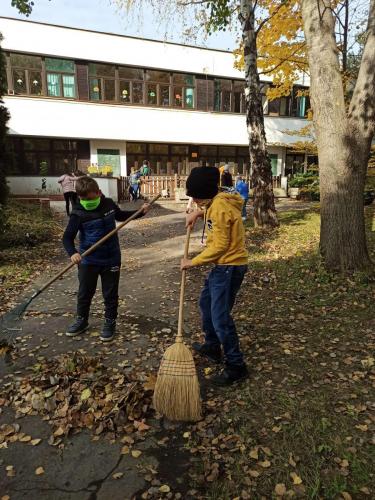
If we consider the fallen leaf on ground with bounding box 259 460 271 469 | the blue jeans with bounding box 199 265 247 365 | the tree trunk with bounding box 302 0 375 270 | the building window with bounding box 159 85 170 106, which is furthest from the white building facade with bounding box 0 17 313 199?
the fallen leaf on ground with bounding box 259 460 271 469

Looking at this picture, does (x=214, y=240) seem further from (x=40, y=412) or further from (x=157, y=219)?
(x=157, y=219)

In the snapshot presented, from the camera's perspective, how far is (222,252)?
3.28m

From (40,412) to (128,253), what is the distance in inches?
250

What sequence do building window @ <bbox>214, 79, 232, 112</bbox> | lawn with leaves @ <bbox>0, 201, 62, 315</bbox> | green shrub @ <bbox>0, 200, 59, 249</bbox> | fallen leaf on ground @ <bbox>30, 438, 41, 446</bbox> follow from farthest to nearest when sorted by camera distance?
building window @ <bbox>214, 79, 232, 112</bbox>, green shrub @ <bbox>0, 200, 59, 249</bbox>, lawn with leaves @ <bbox>0, 201, 62, 315</bbox>, fallen leaf on ground @ <bbox>30, 438, 41, 446</bbox>

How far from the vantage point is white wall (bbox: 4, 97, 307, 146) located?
749 inches

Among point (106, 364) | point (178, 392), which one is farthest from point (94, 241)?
point (178, 392)

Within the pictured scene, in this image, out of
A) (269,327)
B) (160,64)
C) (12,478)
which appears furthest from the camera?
(160,64)

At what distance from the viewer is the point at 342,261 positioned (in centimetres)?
615

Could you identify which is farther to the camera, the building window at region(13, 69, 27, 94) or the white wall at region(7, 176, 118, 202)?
the white wall at region(7, 176, 118, 202)

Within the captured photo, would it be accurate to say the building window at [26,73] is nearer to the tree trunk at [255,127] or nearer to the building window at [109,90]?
the building window at [109,90]

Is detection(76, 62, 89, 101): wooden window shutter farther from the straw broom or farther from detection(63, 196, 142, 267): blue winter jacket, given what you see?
the straw broom

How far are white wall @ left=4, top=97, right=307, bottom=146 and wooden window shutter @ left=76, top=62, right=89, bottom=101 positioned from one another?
0.56 m

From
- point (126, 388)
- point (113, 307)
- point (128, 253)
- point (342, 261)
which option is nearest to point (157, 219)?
point (128, 253)

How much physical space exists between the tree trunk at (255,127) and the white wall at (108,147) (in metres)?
12.1
